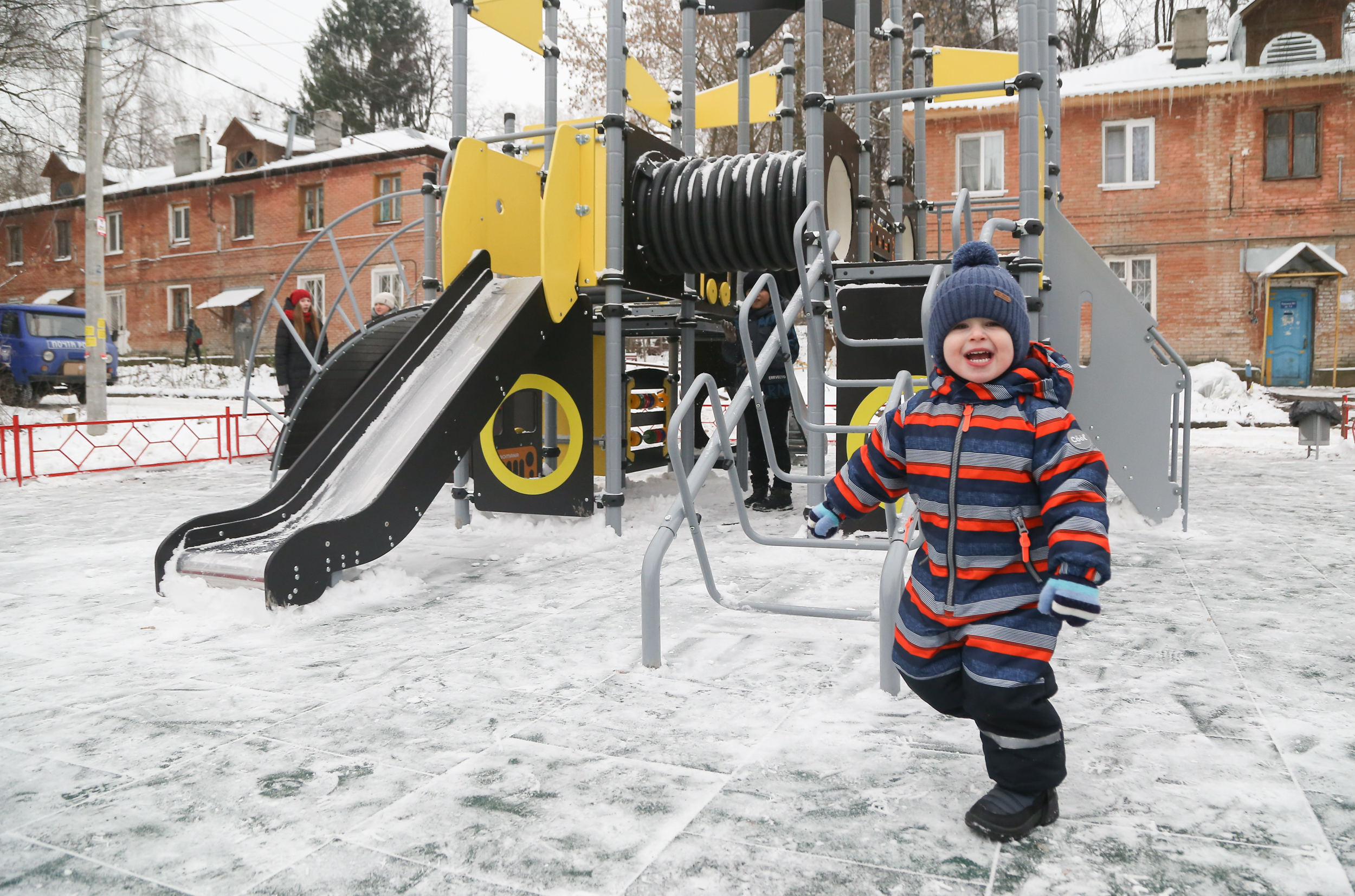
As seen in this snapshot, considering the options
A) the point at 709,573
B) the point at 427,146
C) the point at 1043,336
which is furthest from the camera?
the point at 427,146

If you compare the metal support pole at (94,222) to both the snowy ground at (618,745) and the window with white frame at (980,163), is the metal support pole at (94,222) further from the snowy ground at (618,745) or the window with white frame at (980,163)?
the window with white frame at (980,163)

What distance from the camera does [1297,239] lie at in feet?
66.2

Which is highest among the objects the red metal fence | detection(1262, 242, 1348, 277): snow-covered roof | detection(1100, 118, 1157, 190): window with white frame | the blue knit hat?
detection(1100, 118, 1157, 190): window with white frame

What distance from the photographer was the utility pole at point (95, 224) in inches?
516

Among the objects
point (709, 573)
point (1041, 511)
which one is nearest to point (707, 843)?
point (1041, 511)

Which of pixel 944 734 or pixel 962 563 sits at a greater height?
pixel 962 563

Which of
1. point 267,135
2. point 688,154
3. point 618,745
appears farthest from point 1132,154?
point 267,135

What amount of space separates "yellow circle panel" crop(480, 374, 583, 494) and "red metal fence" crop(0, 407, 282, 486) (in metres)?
5.44

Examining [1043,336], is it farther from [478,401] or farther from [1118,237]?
[1118,237]

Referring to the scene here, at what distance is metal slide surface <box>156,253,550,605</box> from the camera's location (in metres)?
4.55

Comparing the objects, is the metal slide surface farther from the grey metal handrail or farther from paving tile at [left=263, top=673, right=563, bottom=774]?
the grey metal handrail

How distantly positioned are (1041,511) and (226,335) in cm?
3113

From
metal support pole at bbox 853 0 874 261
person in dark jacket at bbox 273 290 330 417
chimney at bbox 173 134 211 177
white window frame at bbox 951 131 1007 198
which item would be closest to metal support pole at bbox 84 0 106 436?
person in dark jacket at bbox 273 290 330 417

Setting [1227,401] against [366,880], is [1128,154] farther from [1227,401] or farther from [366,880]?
[366,880]
